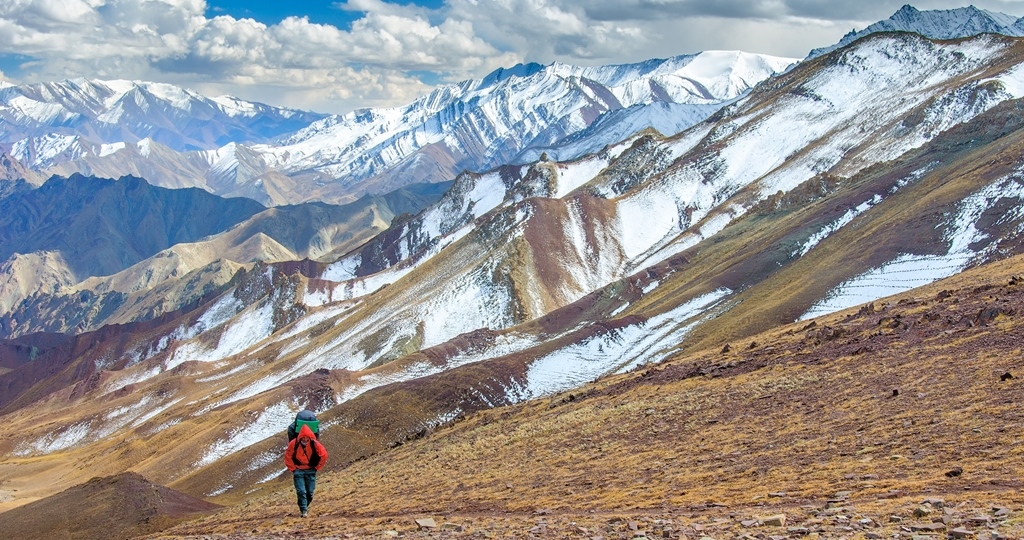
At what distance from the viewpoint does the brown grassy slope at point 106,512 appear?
4088 centimetres

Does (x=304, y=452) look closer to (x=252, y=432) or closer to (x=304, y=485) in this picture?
(x=304, y=485)

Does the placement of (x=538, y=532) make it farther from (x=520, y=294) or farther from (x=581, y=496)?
(x=520, y=294)

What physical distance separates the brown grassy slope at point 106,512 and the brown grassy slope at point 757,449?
6.94 metres

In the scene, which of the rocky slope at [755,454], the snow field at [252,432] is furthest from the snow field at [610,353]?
the snow field at [252,432]

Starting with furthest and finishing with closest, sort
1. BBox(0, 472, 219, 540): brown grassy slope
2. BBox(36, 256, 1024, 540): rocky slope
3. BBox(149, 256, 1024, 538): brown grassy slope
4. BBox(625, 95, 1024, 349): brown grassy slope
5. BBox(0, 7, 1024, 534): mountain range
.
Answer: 1. BBox(625, 95, 1024, 349): brown grassy slope
2. BBox(0, 7, 1024, 534): mountain range
3. BBox(0, 472, 219, 540): brown grassy slope
4. BBox(149, 256, 1024, 538): brown grassy slope
5. BBox(36, 256, 1024, 540): rocky slope

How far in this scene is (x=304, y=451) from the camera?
69.5 feet

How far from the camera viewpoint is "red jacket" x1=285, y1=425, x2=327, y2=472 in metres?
21.0

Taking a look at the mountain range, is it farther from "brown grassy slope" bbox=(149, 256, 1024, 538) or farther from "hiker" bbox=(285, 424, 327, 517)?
"hiker" bbox=(285, 424, 327, 517)

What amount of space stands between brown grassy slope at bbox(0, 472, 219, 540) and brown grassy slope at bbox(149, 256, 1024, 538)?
6936mm

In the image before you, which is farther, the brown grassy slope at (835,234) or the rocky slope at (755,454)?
the brown grassy slope at (835,234)

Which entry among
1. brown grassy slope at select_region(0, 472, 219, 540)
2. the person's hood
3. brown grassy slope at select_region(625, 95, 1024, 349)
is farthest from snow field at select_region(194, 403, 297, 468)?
the person's hood

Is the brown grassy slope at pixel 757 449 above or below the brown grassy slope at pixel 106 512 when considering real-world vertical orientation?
below

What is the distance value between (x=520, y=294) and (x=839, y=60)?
10995cm

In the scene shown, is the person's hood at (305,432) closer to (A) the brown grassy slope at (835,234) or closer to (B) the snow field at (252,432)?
(A) the brown grassy slope at (835,234)
